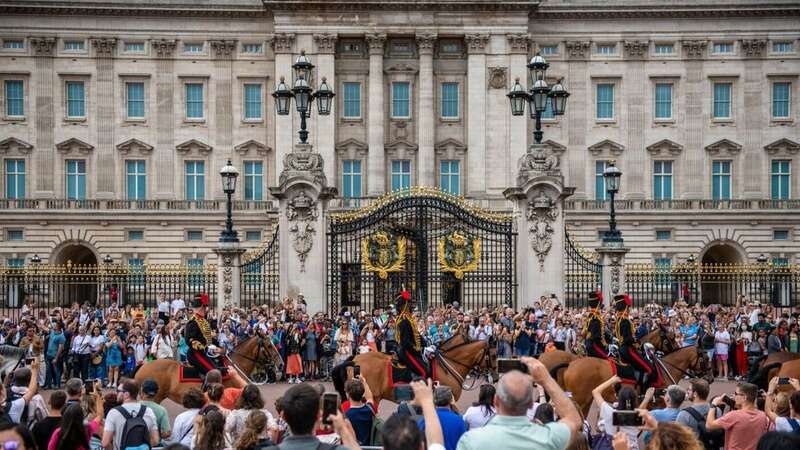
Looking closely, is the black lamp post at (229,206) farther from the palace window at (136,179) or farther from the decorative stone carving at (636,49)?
the decorative stone carving at (636,49)

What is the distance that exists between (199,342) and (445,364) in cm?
445

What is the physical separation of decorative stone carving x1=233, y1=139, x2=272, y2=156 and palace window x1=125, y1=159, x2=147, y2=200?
18.5ft

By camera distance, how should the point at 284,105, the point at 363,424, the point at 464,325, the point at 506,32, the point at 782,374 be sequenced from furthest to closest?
the point at 506,32 → the point at 284,105 → the point at 464,325 → the point at 782,374 → the point at 363,424

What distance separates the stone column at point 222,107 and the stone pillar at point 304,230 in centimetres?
3028

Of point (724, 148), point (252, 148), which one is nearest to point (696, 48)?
point (724, 148)

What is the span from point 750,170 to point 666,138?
17.7ft

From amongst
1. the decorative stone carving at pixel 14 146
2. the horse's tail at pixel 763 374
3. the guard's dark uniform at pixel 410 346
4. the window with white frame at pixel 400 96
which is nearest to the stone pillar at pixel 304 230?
the guard's dark uniform at pixel 410 346

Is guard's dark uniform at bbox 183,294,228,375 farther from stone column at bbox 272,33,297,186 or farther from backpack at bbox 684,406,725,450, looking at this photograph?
stone column at bbox 272,33,297,186

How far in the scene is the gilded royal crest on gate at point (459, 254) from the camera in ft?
103

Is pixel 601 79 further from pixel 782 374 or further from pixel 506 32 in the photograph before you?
pixel 782 374

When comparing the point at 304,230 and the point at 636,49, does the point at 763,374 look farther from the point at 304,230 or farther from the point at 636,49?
the point at 636,49

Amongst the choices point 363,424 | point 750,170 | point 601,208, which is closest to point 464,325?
point 363,424

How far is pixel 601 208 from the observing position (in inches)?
2346

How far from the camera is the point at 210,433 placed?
9.05 m
